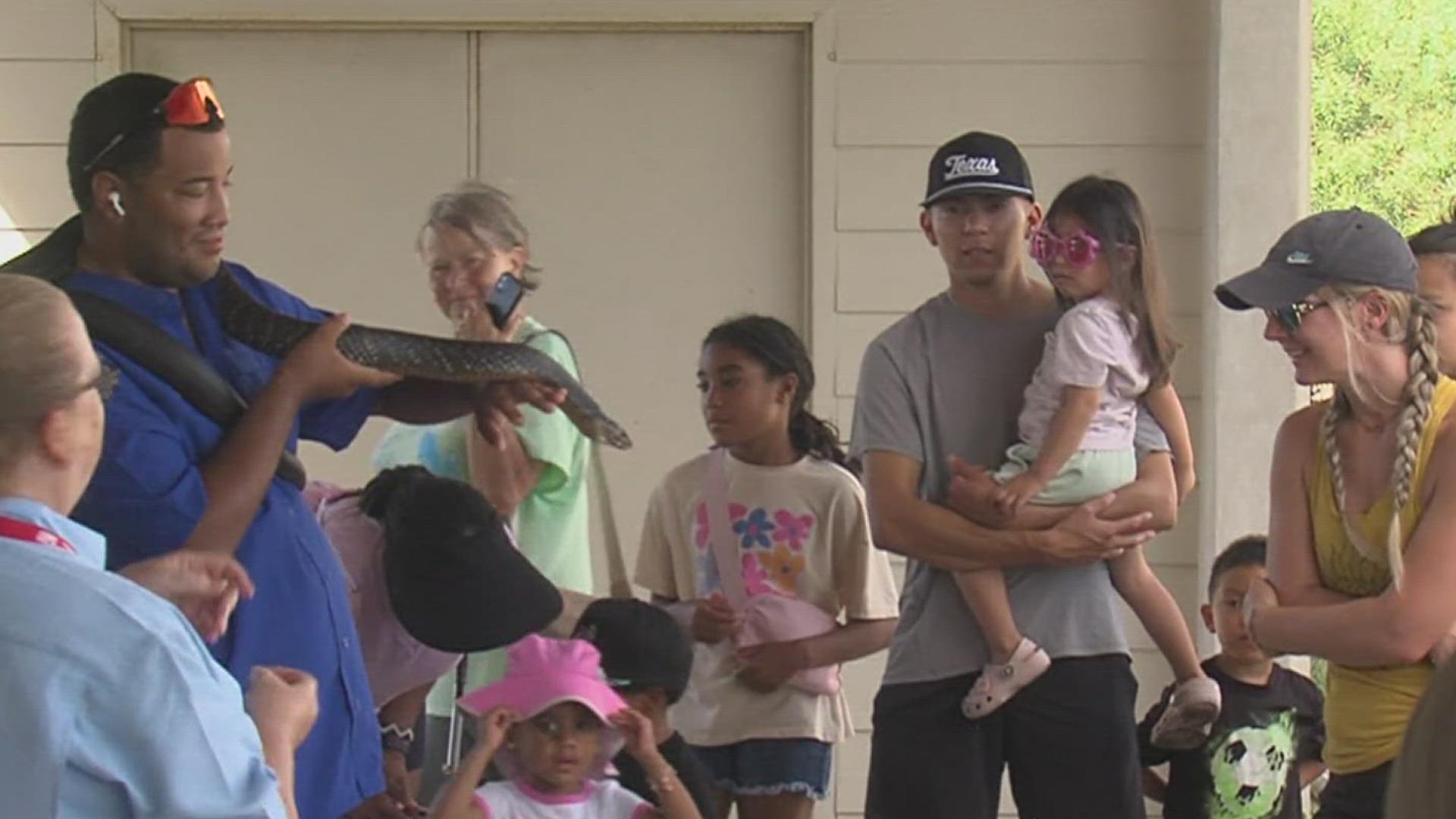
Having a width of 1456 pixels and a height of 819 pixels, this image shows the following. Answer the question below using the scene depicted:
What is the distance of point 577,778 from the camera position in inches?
155

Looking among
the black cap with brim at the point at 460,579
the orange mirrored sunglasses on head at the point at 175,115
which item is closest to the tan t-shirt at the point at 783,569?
the black cap with brim at the point at 460,579

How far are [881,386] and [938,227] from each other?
1.06 ft

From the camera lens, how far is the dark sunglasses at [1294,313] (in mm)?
3732

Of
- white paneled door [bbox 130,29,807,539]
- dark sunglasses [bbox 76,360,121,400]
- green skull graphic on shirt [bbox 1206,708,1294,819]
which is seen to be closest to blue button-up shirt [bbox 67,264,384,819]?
dark sunglasses [bbox 76,360,121,400]

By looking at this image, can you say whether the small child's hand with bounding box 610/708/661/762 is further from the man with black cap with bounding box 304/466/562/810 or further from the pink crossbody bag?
the pink crossbody bag

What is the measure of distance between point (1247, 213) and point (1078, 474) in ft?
7.54

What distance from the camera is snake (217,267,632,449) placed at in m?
3.19

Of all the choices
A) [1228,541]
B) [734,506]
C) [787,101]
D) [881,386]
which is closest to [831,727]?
[734,506]

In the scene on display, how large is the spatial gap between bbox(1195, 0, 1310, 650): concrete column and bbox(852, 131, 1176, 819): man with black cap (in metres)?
2.00

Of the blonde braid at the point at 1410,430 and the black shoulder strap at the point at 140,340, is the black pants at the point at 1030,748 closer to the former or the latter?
the blonde braid at the point at 1410,430

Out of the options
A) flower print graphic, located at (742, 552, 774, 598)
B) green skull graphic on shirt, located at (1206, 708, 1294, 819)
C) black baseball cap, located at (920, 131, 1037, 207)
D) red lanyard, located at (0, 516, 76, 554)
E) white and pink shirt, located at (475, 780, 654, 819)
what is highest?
black baseball cap, located at (920, 131, 1037, 207)

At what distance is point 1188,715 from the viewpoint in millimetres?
4734

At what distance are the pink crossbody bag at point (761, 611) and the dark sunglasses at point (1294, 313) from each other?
1426 mm

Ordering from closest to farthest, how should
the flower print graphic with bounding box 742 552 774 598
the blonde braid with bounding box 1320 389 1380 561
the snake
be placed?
the snake, the blonde braid with bounding box 1320 389 1380 561, the flower print graphic with bounding box 742 552 774 598
